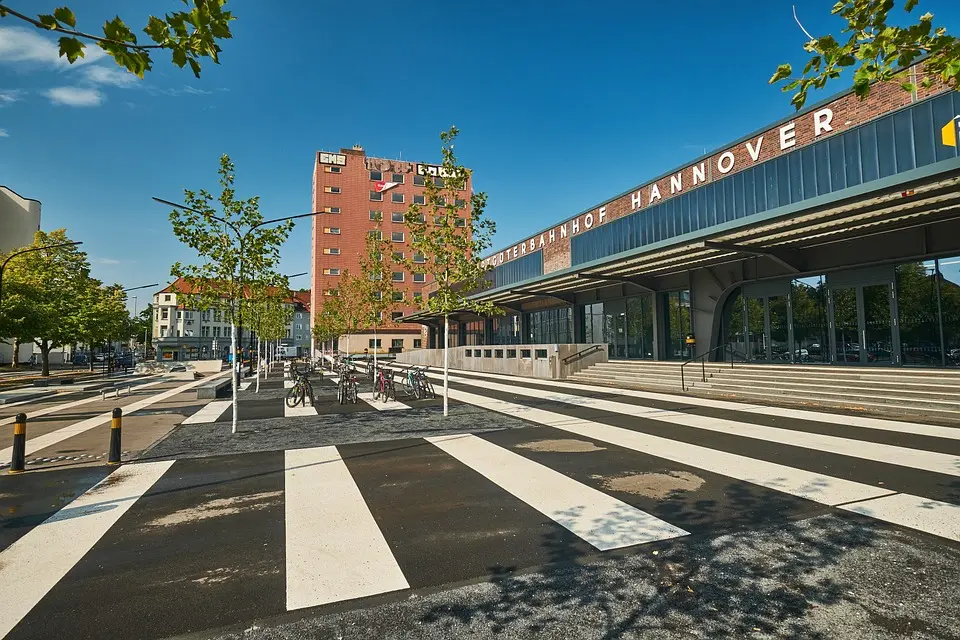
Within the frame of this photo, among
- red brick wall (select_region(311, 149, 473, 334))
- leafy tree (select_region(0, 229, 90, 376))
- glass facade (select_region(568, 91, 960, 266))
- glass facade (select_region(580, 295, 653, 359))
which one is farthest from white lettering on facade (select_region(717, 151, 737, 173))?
red brick wall (select_region(311, 149, 473, 334))

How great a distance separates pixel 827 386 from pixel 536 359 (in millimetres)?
14205

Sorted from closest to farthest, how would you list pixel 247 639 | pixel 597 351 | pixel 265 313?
pixel 247 639 → pixel 597 351 → pixel 265 313

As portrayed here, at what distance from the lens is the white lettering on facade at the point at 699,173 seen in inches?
990

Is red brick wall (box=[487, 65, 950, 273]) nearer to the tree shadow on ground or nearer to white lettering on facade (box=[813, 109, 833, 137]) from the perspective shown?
white lettering on facade (box=[813, 109, 833, 137])

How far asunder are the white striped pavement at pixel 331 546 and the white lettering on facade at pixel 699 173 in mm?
24936

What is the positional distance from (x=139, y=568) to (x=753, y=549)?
526 cm

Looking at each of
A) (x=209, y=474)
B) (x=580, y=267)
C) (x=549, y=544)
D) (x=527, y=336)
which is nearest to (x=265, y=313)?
(x=527, y=336)

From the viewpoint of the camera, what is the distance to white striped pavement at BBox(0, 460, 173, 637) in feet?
11.8

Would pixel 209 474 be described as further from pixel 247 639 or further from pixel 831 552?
pixel 831 552

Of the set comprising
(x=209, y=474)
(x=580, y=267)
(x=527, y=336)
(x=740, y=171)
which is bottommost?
(x=209, y=474)

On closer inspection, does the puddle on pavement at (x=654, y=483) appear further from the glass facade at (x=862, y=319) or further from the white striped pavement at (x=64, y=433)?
the glass facade at (x=862, y=319)

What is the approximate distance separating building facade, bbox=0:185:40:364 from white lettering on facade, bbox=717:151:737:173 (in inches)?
3090

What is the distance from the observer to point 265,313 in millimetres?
33906

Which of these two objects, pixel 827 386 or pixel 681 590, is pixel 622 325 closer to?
pixel 827 386
